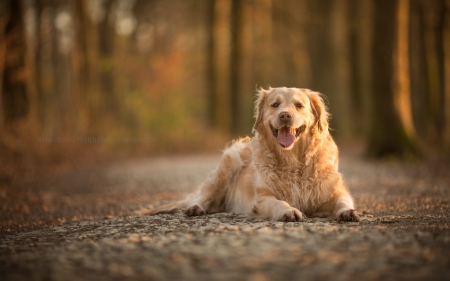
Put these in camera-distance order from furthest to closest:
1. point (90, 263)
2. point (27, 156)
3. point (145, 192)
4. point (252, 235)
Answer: point (27, 156) < point (145, 192) < point (252, 235) < point (90, 263)

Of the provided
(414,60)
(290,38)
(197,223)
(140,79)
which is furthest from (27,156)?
(290,38)

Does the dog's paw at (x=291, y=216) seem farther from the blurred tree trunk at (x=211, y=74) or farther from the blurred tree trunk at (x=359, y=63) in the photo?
the blurred tree trunk at (x=359, y=63)

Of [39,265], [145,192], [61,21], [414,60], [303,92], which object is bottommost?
[145,192]

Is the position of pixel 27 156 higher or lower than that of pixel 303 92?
lower

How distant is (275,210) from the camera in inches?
215

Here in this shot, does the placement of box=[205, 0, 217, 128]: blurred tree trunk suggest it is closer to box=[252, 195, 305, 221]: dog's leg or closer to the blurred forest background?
the blurred forest background

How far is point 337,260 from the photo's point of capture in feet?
11.2

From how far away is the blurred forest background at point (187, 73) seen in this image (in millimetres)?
13953

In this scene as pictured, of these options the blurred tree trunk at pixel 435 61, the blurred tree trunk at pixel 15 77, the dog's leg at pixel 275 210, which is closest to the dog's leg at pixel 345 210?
the dog's leg at pixel 275 210

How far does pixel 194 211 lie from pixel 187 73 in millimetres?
27364

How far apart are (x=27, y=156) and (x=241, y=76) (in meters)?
12.8

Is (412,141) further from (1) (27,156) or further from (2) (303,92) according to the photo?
(1) (27,156)

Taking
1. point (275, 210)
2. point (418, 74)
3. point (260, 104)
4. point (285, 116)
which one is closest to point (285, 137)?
point (285, 116)

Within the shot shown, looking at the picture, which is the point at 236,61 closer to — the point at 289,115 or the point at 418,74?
the point at 418,74
